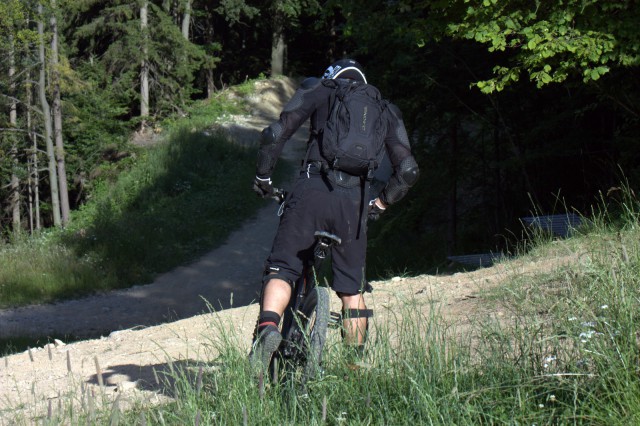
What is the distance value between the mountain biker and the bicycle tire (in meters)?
0.14

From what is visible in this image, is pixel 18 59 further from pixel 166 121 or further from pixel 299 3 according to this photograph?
pixel 299 3

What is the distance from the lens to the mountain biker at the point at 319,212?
443cm

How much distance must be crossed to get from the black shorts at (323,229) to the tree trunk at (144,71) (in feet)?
98.2

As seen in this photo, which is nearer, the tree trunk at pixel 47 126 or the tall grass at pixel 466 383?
the tall grass at pixel 466 383

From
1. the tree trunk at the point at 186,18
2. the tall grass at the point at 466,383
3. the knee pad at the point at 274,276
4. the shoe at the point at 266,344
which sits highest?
the tree trunk at the point at 186,18

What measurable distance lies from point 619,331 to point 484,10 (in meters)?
6.72

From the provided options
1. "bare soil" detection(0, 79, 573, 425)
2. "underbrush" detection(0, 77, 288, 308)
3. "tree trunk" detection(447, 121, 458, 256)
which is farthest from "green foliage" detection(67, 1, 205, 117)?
"tree trunk" detection(447, 121, 458, 256)

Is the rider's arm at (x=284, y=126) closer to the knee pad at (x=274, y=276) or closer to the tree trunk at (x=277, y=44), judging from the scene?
the knee pad at (x=274, y=276)

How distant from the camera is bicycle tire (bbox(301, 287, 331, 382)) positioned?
391 centimetres

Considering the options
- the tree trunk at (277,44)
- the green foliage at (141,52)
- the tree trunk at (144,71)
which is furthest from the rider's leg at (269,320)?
the tree trunk at (277,44)

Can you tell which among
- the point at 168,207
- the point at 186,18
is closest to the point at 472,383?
the point at 168,207

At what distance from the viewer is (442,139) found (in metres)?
14.4

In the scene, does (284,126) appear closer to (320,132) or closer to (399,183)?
(320,132)

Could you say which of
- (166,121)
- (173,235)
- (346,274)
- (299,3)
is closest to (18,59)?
(166,121)
